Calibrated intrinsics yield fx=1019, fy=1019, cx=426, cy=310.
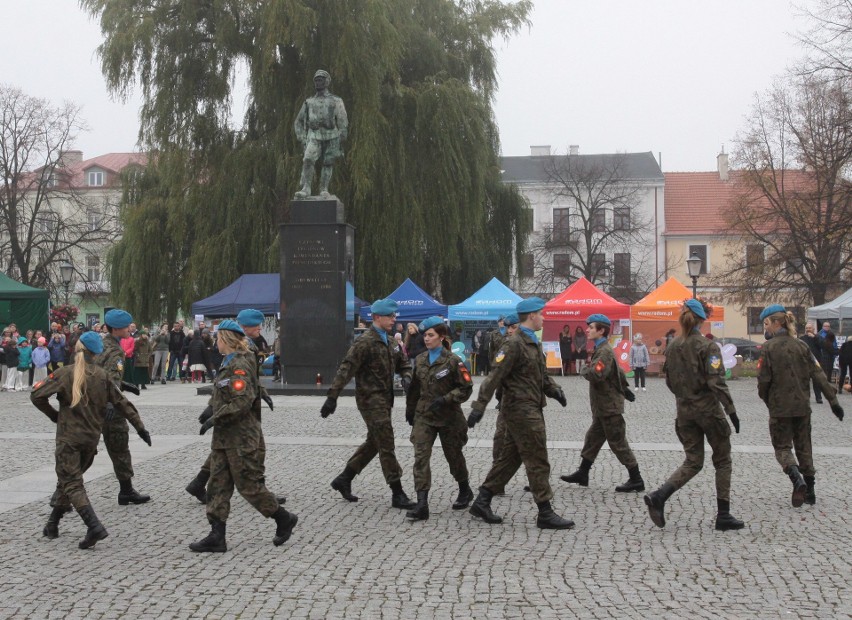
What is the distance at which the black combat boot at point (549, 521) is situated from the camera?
7.50 meters

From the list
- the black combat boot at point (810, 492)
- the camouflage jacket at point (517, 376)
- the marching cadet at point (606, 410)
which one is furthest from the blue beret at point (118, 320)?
the black combat boot at point (810, 492)

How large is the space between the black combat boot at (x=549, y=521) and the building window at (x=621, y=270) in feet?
170

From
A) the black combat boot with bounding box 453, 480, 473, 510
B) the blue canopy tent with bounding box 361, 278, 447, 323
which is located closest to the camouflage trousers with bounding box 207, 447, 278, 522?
the black combat boot with bounding box 453, 480, 473, 510

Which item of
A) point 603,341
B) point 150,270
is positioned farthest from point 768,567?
point 150,270

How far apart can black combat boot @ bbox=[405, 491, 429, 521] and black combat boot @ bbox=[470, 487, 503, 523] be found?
1.18 feet

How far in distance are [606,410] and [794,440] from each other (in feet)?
5.32

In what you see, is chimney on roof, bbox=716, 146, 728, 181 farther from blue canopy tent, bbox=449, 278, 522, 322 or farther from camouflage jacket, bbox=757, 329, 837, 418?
camouflage jacket, bbox=757, 329, 837, 418

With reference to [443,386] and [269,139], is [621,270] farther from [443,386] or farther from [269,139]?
[443,386]

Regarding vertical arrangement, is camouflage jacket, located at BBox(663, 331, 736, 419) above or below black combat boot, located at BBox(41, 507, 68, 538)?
above

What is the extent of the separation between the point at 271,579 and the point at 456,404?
99.9 inches

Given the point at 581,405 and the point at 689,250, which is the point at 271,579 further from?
the point at 689,250

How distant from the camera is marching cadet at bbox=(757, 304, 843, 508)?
28.4 feet

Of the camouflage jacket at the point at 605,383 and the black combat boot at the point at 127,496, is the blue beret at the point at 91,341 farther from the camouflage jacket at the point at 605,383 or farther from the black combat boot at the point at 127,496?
the camouflage jacket at the point at 605,383

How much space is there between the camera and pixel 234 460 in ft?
22.2
